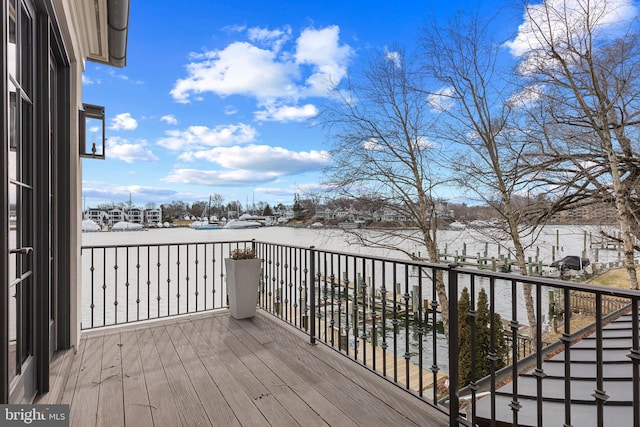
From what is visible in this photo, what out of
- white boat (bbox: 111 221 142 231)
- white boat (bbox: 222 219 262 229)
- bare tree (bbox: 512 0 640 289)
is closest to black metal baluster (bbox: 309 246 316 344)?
white boat (bbox: 222 219 262 229)

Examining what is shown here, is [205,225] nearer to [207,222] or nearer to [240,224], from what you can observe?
[207,222]

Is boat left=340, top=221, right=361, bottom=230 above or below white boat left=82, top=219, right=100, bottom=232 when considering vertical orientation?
below

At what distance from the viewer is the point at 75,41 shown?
2.66m

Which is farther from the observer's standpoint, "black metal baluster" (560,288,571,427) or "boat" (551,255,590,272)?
"boat" (551,255,590,272)

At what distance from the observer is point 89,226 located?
11.8 ft

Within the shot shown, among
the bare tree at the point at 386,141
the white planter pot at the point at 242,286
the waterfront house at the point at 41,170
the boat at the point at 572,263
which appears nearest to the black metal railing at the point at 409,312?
the white planter pot at the point at 242,286

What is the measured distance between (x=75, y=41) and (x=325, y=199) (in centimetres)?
752

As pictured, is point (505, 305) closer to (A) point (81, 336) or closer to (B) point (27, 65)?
(A) point (81, 336)

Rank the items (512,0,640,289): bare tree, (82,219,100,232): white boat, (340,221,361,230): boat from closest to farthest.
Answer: (82,219,100,232): white boat → (512,0,640,289): bare tree → (340,221,361,230): boat

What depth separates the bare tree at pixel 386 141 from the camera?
31.6 feet

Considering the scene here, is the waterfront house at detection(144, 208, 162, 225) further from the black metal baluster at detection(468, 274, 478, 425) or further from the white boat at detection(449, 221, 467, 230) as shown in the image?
the white boat at detection(449, 221, 467, 230)

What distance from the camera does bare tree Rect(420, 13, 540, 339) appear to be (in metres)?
8.49

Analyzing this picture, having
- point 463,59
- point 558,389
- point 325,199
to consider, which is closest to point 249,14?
point 325,199

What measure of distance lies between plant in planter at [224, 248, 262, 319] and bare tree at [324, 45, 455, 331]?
5.98 meters
